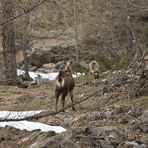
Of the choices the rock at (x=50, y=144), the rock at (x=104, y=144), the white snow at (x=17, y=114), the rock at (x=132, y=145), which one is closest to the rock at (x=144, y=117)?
the rock at (x=132, y=145)

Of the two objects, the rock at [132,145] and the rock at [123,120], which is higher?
the rock at [123,120]

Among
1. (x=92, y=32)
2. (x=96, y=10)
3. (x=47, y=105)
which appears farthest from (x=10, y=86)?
(x=92, y=32)

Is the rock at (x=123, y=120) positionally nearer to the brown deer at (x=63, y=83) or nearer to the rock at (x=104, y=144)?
the rock at (x=104, y=144)

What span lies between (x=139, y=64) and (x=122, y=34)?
21.8 m

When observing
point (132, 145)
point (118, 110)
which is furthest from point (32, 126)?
point (132, 145)

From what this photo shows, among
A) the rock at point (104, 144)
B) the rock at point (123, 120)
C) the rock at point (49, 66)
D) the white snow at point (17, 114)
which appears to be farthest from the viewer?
the rock at point (49, 66)

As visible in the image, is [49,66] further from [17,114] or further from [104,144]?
[104,144]

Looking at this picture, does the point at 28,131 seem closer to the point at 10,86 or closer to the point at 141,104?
the point at 141,104

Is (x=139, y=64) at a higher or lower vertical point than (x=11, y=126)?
higher

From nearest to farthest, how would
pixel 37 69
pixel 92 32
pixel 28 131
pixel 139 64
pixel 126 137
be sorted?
pixel 126 137 < pixel 28 131 < pixel 139 64 < pixel 92 32 < pixel 37 69

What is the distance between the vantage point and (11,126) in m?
10.5

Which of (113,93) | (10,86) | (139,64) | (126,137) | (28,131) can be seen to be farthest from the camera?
(10,86)

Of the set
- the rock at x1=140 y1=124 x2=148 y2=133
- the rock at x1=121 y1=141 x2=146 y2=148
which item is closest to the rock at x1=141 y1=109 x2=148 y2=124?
the rock at x1=140 y1=124 x2=148 y2=133

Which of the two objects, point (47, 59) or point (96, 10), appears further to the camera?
point (47, 59)
